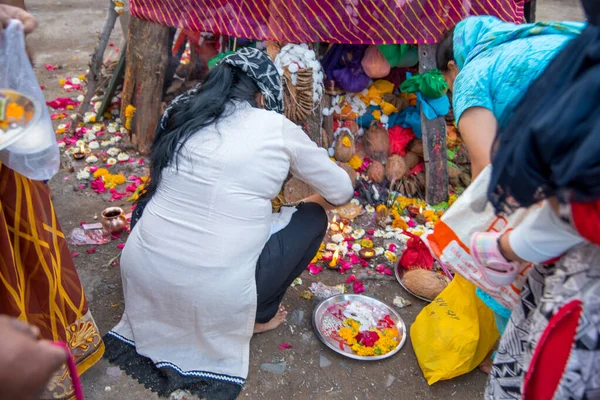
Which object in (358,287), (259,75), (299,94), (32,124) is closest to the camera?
(32,124)

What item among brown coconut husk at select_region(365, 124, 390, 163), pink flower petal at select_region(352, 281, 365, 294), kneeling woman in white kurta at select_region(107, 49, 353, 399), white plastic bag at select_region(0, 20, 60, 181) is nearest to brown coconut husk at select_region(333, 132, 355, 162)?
brown coconut husk at select_region(365, 124, 390, 163)

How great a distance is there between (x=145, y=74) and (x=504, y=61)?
3.35 meters

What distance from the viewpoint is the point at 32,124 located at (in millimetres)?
1692

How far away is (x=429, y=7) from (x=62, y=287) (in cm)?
295

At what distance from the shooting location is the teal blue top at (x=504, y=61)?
190 cm

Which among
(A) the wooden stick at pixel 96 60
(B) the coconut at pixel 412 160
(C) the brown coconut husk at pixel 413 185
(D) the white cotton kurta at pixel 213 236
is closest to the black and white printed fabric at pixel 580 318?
(D) the white cotton kurta at pixel 213 236

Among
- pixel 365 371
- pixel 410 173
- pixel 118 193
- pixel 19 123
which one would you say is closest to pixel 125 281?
pixel 19 123

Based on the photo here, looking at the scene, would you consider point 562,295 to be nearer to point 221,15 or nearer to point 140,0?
point 221,15

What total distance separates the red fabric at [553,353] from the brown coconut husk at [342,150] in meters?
2.85

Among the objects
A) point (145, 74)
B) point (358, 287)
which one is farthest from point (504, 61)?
point (145, 74)

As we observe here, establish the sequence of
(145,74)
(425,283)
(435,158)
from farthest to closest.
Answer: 1. (145,74)
2. (435,158)
3. (425,283)

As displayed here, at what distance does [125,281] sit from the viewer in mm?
2523

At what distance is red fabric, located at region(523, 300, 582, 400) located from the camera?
4.53 feet

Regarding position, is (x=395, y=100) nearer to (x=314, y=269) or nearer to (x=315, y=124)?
(x=315, y=124)
